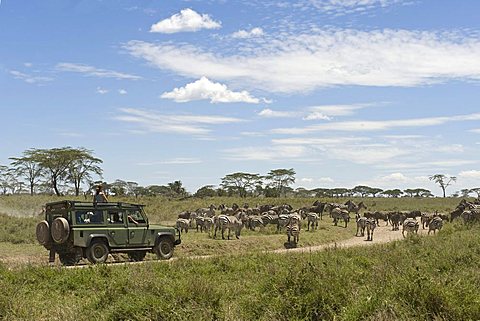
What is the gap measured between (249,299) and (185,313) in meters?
1.77

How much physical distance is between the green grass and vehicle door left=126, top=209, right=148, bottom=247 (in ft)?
16.7

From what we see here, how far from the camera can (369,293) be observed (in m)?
10.5

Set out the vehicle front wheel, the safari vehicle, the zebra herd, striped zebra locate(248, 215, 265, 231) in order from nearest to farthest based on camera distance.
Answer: the safari vehicle < the vehicle front wheel < the zebra herd < striped zebra locate(248, 215, 265, 231)

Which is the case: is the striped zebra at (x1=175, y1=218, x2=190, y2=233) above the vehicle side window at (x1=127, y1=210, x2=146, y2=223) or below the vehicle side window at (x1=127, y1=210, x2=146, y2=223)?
below

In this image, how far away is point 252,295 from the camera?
12.4m

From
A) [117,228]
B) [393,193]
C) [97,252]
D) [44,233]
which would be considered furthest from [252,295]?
[393,193]

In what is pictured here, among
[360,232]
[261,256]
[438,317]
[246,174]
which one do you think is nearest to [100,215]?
[261,256]

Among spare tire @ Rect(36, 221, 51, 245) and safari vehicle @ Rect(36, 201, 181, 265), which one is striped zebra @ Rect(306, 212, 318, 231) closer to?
safari vehicle @ Rect(36, 201, 181, 265)

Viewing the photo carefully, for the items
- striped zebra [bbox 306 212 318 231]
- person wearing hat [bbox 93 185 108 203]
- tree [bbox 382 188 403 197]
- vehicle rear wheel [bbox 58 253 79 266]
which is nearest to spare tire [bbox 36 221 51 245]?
vehicle rear wheel [bbox 58 253 79 266]

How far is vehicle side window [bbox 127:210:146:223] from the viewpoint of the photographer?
71.8 feet

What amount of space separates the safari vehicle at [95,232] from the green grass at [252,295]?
12.3ft

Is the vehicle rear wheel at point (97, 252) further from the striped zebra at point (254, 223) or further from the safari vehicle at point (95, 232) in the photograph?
the striped zebra at point (254, 223)

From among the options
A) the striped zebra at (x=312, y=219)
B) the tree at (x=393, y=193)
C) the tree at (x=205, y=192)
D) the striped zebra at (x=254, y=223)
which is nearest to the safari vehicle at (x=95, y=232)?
the striped zebra at (x=254, y=223)

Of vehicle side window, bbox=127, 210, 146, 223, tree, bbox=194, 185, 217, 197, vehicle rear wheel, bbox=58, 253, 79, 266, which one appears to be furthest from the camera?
tree, bbox=194, 185, 217, 197
